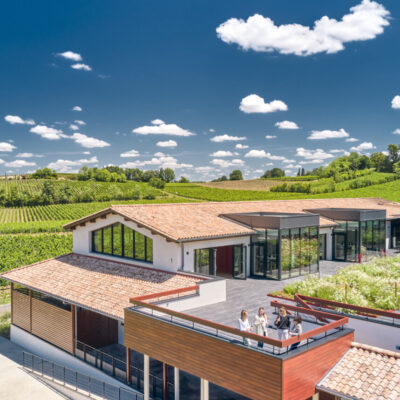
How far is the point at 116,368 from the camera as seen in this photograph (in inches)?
680

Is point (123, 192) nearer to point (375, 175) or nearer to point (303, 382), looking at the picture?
point (375, 175)

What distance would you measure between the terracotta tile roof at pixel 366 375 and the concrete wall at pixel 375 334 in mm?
696

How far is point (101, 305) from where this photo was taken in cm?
1689

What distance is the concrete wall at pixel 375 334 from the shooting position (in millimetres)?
11922

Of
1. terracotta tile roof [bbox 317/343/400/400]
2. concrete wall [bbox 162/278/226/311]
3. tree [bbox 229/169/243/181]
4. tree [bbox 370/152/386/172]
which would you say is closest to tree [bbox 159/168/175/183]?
tree [bbox 229/169/243/181]

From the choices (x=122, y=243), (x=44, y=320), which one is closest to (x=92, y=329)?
(x=44, y=320)

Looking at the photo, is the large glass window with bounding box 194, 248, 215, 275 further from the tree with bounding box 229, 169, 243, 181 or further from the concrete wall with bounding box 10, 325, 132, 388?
the tree with bounding box 229, 169, 243, 181

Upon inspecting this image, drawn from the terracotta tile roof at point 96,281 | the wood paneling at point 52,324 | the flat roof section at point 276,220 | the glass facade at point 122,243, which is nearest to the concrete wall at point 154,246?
the glass facade at point 122,243

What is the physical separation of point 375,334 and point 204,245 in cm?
1003

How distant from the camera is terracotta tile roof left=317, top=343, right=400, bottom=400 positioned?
1004 cm

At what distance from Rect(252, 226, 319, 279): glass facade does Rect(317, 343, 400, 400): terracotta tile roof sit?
1055 centimetres

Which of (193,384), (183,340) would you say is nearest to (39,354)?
(193,384)

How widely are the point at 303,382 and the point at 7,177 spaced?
431 feet

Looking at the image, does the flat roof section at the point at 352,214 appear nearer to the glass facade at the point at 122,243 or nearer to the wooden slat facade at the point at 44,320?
the glass facade at the point at 122,243
